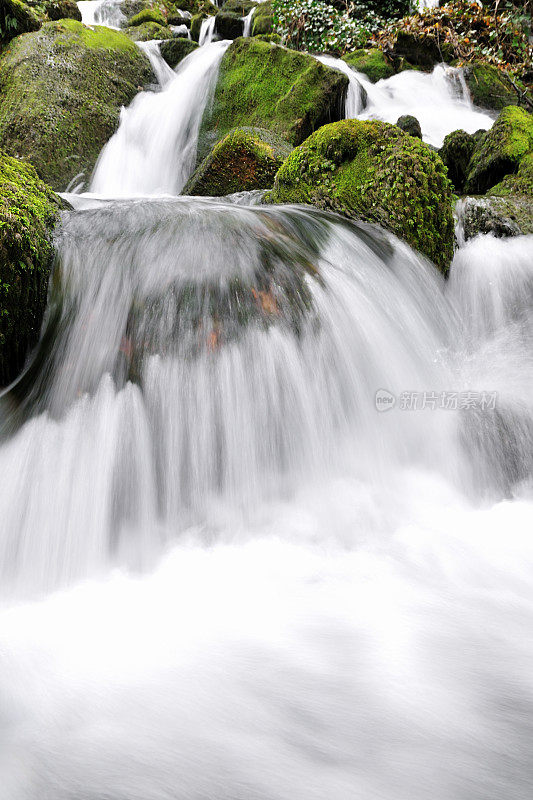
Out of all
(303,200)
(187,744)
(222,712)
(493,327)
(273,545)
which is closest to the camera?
(187,744)

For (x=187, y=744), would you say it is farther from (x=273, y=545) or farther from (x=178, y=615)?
(x=273, y=545)

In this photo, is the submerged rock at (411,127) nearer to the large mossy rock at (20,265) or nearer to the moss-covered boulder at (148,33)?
the large mossy rock at (20,265)

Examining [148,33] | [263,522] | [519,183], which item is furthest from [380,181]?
[148,33]

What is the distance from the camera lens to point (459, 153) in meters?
6.58

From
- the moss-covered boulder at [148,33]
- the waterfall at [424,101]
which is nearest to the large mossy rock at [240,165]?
the waterfall at [424,101]

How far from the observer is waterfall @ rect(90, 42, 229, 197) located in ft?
25.6

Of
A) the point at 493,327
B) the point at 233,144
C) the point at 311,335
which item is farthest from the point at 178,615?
the point at 233,144

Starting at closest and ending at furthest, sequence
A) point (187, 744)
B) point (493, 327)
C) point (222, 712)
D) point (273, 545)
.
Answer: point (187, 744) → point (222, 712) → point (273, 545) → point (493, 327)

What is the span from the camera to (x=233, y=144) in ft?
19.1

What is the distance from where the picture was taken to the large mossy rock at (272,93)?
736 cm

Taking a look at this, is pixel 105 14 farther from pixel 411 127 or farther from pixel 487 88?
pixel 411 127

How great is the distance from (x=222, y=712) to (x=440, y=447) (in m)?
2.03

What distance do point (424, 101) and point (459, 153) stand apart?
216 inches

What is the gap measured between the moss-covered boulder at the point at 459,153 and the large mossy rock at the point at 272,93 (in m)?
2.11
